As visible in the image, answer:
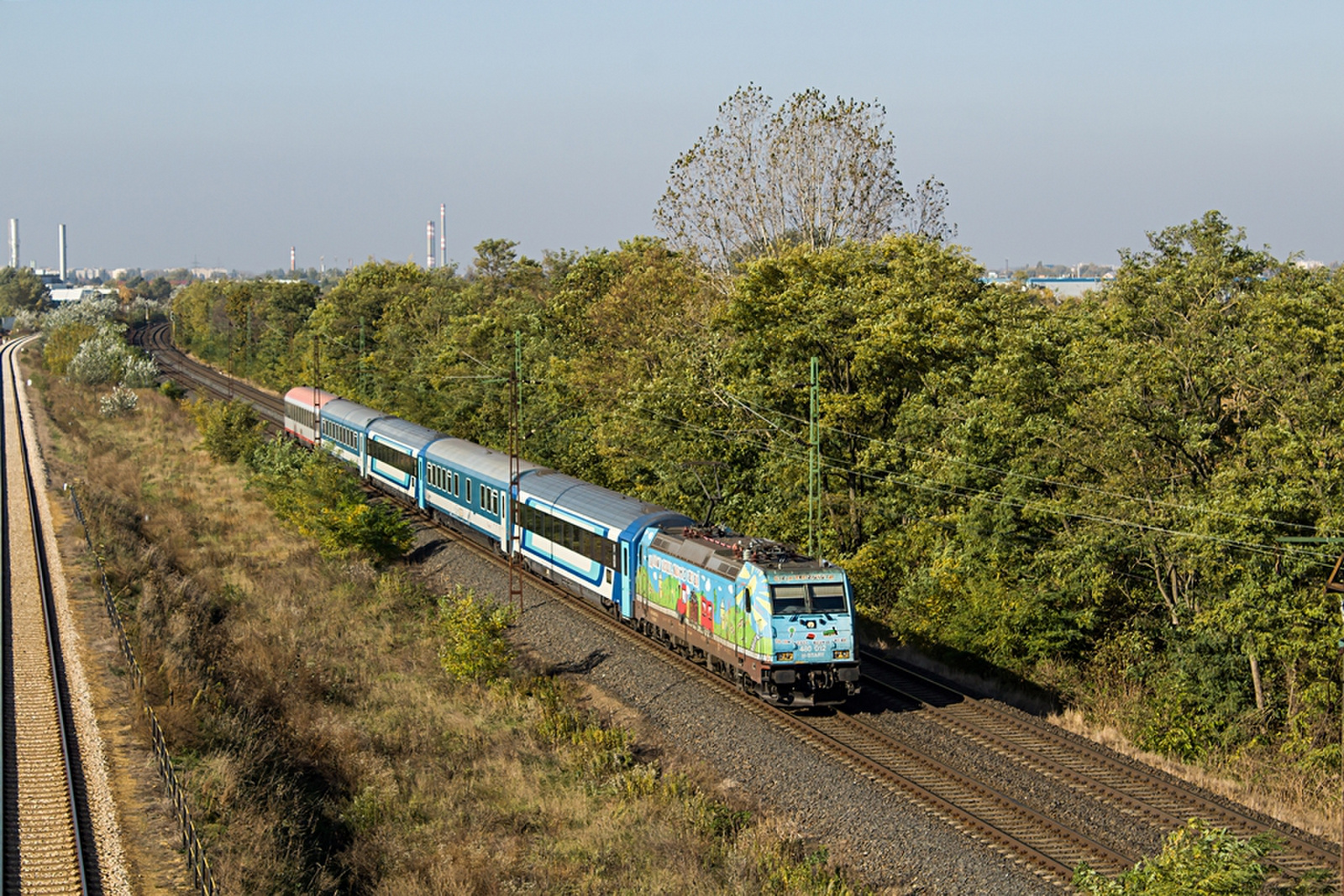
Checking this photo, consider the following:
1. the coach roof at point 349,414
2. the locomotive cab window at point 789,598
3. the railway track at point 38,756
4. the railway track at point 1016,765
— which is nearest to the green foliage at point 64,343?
the coach roof at point 349,414

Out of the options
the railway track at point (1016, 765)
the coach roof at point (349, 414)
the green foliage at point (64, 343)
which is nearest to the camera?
the railway track at point (1016, 765)

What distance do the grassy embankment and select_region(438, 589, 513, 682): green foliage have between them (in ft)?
1.48

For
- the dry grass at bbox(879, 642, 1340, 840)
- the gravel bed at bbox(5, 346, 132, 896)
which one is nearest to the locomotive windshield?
the dry grass at bbox(879, 642, 1340, 840)

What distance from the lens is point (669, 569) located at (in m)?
25.7

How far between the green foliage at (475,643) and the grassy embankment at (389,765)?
451 millimetres

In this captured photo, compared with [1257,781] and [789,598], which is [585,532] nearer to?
[789,598]

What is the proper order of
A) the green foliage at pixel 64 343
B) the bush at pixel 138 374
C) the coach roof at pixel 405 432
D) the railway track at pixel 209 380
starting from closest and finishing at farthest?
the coach roof at pixel 405 432, the railway track at pixel 209 380, the bush at pixel 138 374, the green foliage at pixel 64 343

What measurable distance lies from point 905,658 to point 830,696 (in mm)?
6416

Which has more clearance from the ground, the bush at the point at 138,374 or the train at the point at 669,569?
the bush at the point at 138,374

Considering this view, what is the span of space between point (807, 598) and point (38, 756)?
44.5 ft

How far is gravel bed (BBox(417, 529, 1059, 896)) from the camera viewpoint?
1609 cm

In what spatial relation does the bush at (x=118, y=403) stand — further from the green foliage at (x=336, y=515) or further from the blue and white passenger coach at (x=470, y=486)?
the blue and white passenger coach at (x=470, y=486)

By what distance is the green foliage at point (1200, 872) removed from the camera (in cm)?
1253

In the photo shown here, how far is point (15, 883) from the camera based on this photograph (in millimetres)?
13695
